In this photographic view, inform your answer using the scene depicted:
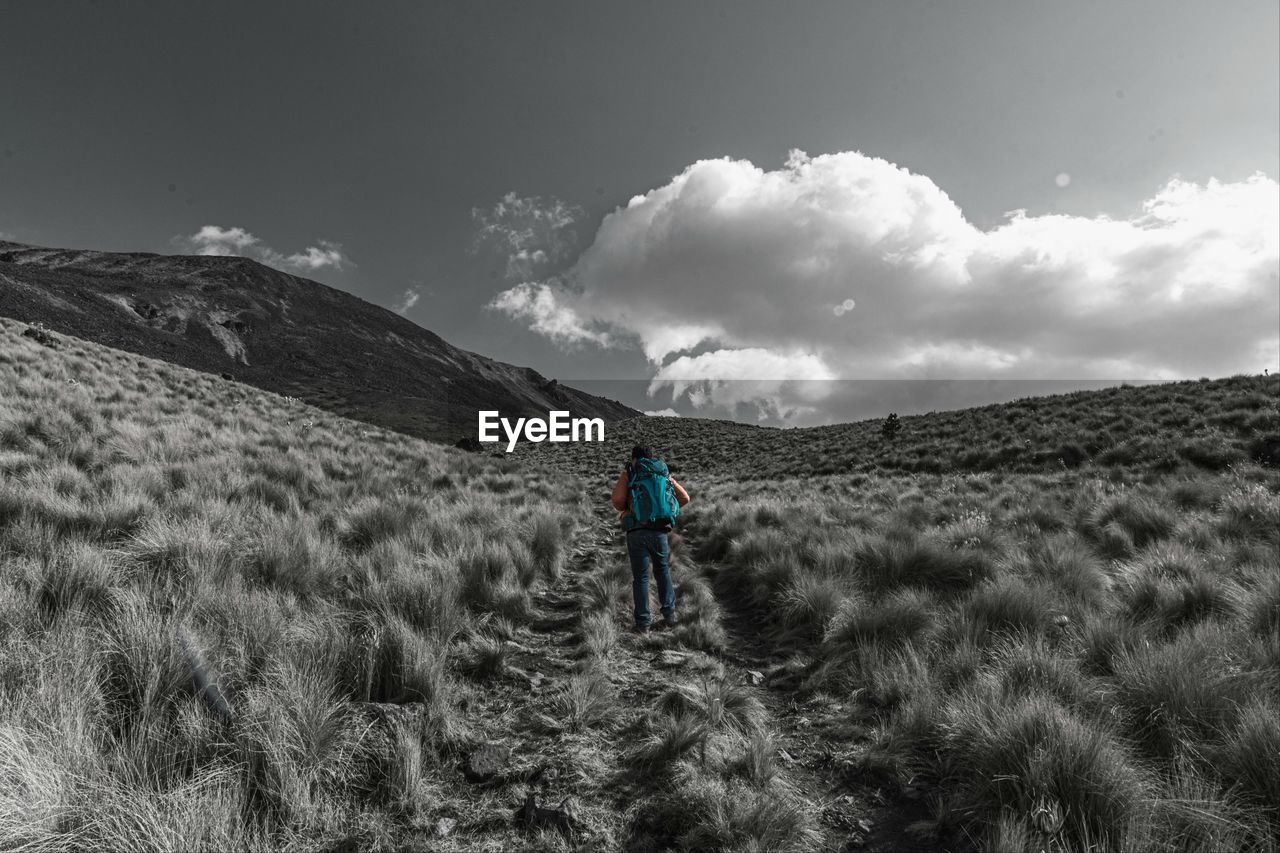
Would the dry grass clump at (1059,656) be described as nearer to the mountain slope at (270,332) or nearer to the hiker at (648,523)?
Answer: the hiker at (648,523)

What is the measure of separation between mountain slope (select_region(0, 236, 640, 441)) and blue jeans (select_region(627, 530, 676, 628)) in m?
49.8

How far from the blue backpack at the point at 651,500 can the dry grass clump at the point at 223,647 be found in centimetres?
168

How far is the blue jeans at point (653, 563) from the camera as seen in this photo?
6.07 m

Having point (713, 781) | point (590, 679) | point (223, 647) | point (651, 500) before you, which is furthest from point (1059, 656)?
point (223, 647)

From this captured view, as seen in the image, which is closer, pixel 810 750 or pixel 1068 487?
pixel 810 750

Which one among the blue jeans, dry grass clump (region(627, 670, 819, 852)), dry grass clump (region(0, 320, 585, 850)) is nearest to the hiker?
the blue jeans

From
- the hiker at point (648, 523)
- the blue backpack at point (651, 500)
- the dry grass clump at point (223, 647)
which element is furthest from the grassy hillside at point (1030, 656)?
the dry grass clump at point (223, 647)

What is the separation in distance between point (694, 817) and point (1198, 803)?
2321mm

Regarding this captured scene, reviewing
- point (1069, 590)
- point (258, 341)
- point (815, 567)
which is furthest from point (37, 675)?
point (258, 341)

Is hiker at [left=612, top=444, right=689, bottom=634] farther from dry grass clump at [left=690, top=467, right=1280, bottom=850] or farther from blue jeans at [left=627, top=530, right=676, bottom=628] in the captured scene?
dry grass clump at [left=690, top=467, right=1280, bottom=850]

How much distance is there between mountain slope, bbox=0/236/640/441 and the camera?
60.0 m

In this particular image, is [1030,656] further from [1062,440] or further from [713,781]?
[1062,440]

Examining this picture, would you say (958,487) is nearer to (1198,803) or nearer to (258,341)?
(1198,803)

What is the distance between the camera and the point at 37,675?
2.67 metres
